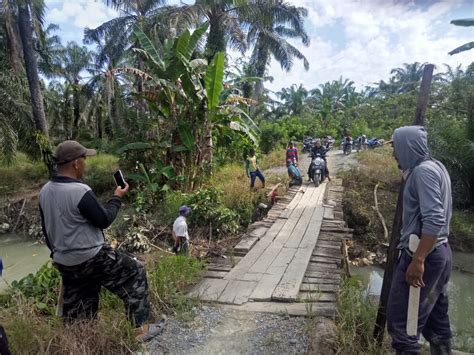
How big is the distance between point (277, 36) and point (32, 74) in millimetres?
14740

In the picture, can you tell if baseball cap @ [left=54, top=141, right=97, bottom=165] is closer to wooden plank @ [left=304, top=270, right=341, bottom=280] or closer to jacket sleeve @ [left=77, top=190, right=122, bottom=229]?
jacket sleeve @ [left=77, top=190, right=122, bottom=229]

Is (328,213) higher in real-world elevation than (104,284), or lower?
lower

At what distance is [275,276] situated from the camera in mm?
4316

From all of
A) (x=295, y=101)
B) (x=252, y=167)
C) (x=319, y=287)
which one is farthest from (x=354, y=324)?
(x=295, y=101)

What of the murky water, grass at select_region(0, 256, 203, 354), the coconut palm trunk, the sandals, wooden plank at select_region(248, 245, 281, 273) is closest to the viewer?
grass at select_region(0, 256, 203, 354)

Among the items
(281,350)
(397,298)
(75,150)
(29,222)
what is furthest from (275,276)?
(29,222)

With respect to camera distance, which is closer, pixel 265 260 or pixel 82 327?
pixel 82 327

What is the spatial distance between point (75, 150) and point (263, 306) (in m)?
2.28

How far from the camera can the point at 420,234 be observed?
231 cm

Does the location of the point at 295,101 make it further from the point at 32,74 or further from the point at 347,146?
the point at 32,74

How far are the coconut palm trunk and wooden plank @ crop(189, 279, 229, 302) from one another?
9.95 meters

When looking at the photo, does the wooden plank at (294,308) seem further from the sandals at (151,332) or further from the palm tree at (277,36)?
the palm tree at (277,36)

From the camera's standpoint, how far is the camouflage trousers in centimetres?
278

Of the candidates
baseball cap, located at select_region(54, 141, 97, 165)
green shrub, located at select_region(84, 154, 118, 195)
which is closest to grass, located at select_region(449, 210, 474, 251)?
baseball cap, located at select_region(54, 141, 97, 165)
